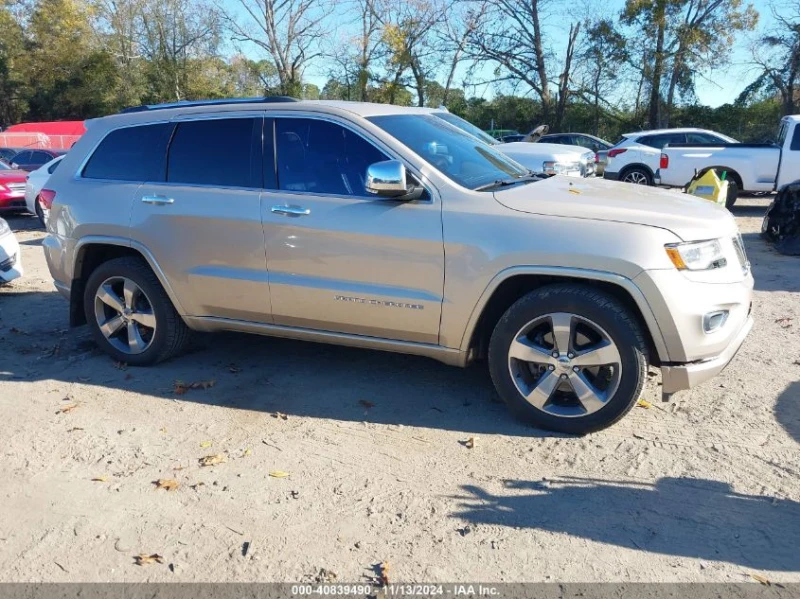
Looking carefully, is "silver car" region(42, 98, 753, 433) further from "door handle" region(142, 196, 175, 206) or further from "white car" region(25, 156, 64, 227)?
"white car" region(25, 156, 64, 227)

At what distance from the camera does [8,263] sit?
24.1ft

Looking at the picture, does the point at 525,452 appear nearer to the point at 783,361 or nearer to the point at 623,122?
the point at 783,361

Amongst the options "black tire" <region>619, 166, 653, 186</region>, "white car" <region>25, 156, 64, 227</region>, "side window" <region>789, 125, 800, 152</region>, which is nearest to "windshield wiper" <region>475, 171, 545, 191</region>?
"side window" <region>789, 125, 800, 152</region>

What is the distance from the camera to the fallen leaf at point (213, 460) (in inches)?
144

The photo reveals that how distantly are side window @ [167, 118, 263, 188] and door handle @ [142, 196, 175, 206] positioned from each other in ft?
0.51

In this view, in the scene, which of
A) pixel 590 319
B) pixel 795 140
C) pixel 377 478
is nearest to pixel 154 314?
pixel 377 478

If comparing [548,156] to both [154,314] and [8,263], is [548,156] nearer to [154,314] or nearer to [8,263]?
[154,314]

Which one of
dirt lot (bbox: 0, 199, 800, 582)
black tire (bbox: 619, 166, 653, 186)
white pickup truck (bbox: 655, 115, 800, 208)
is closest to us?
dirt lot (bbox: 0, 199, 800, 582)

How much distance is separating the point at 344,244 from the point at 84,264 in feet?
7.74

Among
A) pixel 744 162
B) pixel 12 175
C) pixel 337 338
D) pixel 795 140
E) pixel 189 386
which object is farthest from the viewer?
pixel 12 175

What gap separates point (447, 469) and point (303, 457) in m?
0.80

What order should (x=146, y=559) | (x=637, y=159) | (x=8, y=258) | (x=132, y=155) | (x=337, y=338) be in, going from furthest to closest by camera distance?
(x=637, y=159)
(x=8, y=258)
(x=132, y=155)
(x=337, y=338)
(x=146, y=559)

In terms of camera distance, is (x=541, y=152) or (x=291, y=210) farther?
(x=541, y=152)

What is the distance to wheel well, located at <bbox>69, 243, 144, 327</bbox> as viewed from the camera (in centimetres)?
507
